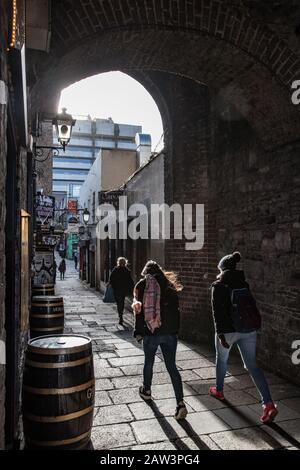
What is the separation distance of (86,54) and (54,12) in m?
0.67

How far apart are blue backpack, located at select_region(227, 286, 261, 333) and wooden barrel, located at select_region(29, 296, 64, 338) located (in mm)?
2730

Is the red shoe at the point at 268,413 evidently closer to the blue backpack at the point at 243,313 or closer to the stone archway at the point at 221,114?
the blue backpack at the point at 243,313

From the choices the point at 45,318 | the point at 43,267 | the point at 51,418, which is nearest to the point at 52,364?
the point at 51,418

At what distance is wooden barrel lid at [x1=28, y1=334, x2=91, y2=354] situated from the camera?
3.08m

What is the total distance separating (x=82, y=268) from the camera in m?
25.2

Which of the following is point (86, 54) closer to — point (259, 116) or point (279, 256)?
point (259, 116)

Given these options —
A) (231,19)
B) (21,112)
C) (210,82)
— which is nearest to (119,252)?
(210,82)

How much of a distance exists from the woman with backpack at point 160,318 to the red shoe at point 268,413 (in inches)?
32.3

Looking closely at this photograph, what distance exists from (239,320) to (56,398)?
Result: 2.05m

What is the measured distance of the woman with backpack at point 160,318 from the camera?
13.8ft

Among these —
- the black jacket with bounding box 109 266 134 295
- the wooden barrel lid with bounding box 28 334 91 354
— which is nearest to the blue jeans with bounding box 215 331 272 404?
the wooden barrel lid with bounding box 28 334 91 354

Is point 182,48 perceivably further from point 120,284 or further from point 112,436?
point 120,284

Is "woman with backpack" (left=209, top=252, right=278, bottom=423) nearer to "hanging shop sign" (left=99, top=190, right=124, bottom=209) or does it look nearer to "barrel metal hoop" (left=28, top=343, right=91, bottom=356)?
"barrel metal hoop" (left=28, top=343, right=91, bottom=356)

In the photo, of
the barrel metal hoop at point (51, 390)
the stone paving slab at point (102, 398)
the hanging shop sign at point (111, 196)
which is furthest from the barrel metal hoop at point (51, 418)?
the hanging shop sign at point (111, 196)
